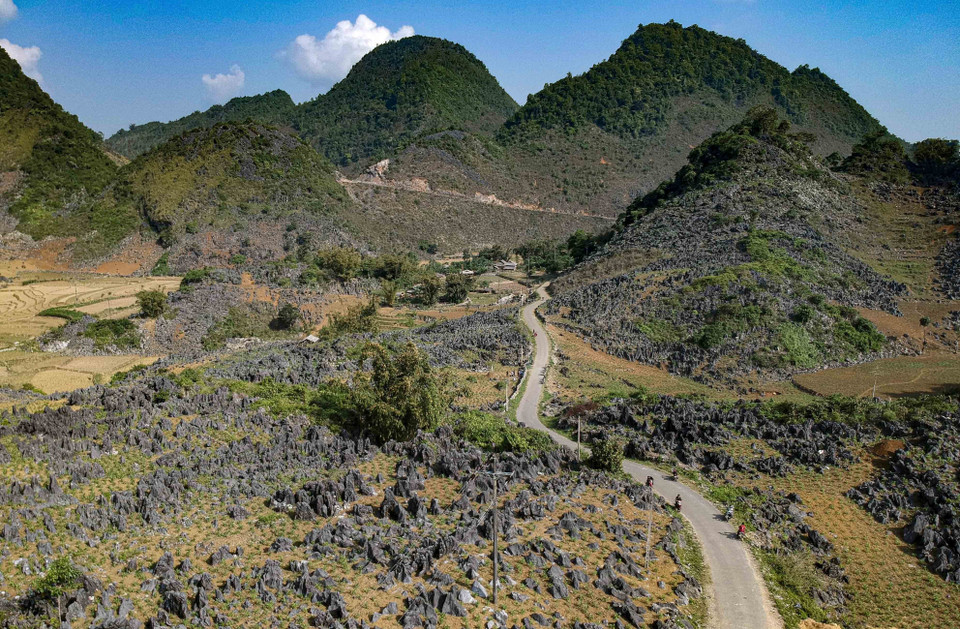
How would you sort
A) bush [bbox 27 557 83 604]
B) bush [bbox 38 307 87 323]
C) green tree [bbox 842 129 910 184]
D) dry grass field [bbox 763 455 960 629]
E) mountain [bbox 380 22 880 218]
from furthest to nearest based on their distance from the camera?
mountain [bbox 380 22 880 218] < green tree [bbox 842 129 910 184] < bush [bbox 38 307 87 323] < dry grass field [bbox 763 455 960 629] < bush [bbox 27 557 83 604]

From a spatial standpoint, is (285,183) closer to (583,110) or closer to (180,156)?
(180,156)

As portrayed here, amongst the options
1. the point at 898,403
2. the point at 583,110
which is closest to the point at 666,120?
the point at 583,110

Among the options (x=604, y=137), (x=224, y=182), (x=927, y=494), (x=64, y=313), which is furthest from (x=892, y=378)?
(x=604, y=137)

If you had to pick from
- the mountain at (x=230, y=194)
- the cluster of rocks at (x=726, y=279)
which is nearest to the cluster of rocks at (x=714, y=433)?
the cluster of rocks at (x=726, y=279)

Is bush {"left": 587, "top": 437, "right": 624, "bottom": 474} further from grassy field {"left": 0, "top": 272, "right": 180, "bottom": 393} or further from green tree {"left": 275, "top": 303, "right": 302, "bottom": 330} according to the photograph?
green tree {"left": 275, "top": 303, "right": 302, "bottom": 330}

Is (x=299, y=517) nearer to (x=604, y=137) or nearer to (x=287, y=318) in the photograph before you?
(x=287, y=318)

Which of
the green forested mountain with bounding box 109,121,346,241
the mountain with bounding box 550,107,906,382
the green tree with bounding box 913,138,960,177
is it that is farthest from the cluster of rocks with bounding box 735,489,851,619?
the green tree with bounding box 913,138,960,177
